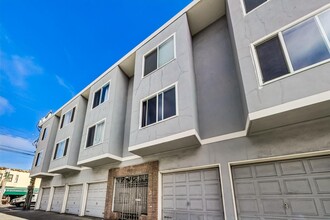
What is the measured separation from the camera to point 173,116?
23.5 feet

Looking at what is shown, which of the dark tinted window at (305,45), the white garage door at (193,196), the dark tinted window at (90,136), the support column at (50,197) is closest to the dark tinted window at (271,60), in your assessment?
the dark tinted window at (305,45)

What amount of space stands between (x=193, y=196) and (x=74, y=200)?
10326mm

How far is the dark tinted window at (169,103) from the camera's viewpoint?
743 centimetres

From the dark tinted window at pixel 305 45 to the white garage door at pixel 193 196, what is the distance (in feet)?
15.4

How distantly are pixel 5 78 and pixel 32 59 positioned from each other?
10027mm

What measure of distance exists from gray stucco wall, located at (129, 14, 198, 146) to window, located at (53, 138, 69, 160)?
883cm

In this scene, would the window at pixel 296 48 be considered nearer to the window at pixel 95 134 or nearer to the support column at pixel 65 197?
the window at pixel 95 134

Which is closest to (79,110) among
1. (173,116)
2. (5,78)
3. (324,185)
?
(173,116)

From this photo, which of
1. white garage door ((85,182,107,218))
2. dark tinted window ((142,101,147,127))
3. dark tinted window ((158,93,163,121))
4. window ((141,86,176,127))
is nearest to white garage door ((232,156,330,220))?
window ((141,86,176,127))

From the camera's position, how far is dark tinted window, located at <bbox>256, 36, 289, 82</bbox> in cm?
504

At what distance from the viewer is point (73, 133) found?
13.5m

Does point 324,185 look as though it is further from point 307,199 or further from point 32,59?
point 32,59

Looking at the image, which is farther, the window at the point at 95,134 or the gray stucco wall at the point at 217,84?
the window at the point at 95,134

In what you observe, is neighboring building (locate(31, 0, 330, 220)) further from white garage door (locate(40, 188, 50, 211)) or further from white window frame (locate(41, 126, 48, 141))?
white window frame (locate(41, 126, 48, 141))
